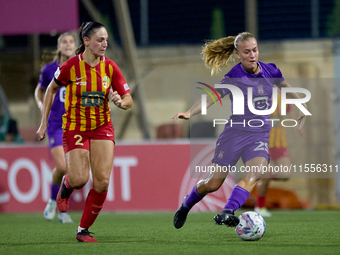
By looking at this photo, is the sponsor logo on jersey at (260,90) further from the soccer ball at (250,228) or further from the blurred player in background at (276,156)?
the blurred player in background at (276,156)

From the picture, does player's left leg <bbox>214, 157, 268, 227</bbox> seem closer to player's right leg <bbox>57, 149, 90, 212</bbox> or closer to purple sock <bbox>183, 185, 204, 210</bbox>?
purple sock <bbox>183, 185, 204, 210</bbox>

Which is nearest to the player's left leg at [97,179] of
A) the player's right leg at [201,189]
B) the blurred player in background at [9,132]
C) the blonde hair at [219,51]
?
the player's right leg at [201,189]

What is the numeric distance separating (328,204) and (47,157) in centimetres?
478

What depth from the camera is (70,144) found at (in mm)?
4707

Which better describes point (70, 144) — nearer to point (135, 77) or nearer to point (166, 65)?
point (135, 77)

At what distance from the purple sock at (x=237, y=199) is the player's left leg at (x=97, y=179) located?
3.27ft

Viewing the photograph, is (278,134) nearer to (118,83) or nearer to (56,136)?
(56,136)

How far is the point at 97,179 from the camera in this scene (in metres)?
4.66

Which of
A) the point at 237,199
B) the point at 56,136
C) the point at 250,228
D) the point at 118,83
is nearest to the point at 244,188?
the point at 237,199

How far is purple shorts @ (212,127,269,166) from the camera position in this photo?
4.90 meters

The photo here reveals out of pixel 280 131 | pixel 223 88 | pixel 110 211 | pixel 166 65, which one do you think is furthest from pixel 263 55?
pixel 223 88

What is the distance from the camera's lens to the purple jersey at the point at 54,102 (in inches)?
267

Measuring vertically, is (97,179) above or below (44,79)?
below

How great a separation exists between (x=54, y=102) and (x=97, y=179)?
2.38 m
